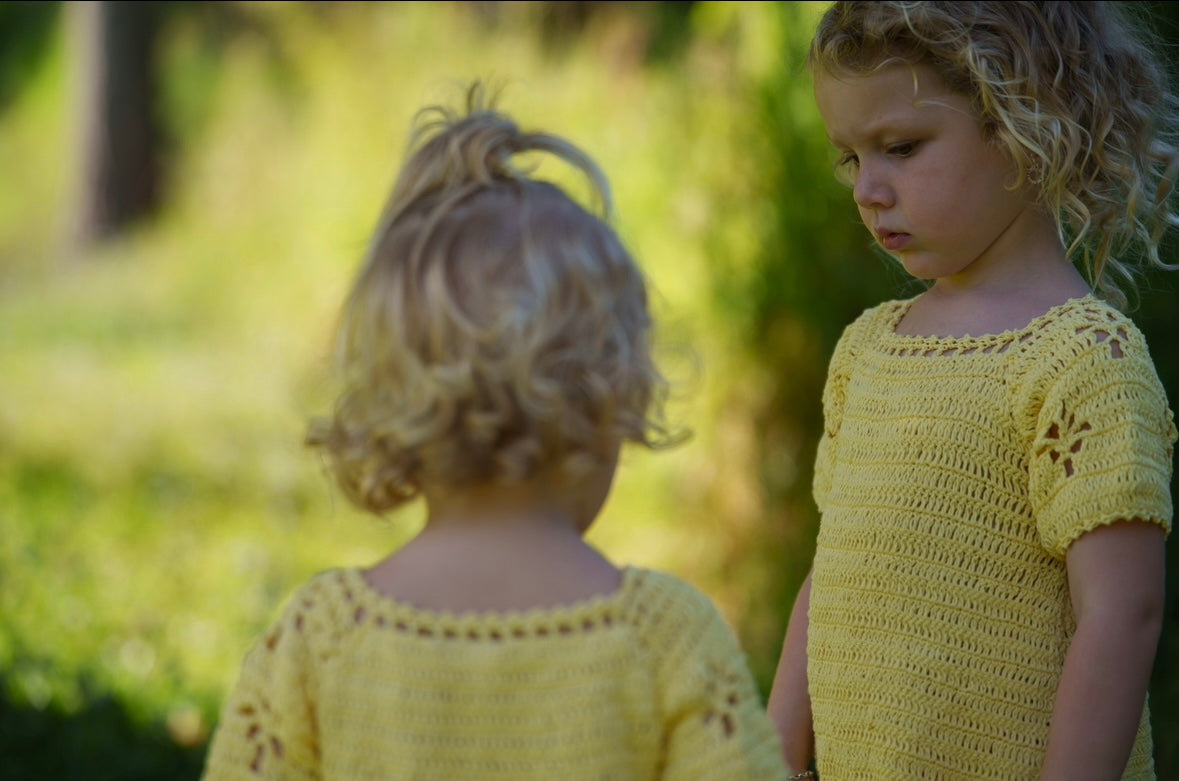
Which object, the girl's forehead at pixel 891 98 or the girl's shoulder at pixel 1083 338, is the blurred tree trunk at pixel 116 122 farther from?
the girl's shoulder at pixel 1083 338

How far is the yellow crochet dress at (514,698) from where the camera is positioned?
143 centimetres

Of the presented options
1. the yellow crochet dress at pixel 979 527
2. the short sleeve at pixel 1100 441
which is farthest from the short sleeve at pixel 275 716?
the short sleeve at pixel 1100 441

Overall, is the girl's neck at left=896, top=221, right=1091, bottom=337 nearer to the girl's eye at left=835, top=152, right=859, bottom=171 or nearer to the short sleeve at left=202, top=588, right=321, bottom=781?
the girl's eye at left=835, top=152, right=859, bottom=171

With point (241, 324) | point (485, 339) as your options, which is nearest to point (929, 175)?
point (485, 339)

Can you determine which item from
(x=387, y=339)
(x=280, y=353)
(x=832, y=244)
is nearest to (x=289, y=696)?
(x=387, y=339)

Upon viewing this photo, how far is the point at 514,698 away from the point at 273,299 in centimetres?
688

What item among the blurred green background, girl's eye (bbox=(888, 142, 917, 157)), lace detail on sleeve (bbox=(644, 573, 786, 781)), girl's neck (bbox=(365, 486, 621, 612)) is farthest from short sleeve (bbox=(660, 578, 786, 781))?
girl's eye (bbox=(888, 142, 917, 157))

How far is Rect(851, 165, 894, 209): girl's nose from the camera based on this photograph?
190 cm

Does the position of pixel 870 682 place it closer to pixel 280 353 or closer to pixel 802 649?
pixel 802 649

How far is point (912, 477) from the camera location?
74.2 inches

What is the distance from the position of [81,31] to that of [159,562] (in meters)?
6.04

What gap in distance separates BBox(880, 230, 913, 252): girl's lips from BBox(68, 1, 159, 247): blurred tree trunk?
9.61 metres

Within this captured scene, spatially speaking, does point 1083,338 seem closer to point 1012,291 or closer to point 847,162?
point 1012,291

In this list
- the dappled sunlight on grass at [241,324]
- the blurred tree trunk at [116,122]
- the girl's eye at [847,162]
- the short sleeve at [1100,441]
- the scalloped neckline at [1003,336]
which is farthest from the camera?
the blurred tree trunk at [116,122]
